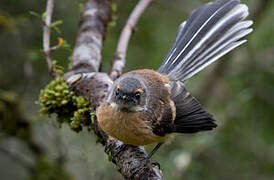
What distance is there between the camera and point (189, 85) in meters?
6.66

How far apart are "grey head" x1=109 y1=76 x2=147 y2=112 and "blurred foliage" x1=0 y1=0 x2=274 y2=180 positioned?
142 centimetres

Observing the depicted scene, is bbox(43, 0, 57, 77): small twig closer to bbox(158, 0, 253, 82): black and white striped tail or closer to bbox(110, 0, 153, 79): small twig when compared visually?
bbox(110, 0, 153, 79): small twig

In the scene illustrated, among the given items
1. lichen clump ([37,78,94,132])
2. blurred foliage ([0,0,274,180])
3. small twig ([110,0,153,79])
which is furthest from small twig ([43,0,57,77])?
blurred foliage ([0,0,274,180])

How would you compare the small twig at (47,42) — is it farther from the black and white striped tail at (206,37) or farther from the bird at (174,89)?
the black and white striped tail at (206,37)

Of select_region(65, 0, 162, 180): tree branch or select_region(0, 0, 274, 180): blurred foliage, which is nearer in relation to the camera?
select_region(65, 0, 162, 180): tree branch

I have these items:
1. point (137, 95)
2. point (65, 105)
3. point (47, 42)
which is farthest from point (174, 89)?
point (47, 42)

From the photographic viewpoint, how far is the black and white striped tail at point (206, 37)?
429cm

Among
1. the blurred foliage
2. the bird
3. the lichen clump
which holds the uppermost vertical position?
the bird

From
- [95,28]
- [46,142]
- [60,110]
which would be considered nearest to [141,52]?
[95,28]

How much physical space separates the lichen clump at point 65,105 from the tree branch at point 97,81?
75mm

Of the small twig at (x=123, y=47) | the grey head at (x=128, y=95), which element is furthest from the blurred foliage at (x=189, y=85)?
the grey head at (x=128, y=95)

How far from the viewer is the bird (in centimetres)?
365

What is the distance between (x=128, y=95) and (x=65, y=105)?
0.66 meters

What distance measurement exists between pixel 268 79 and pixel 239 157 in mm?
1306
